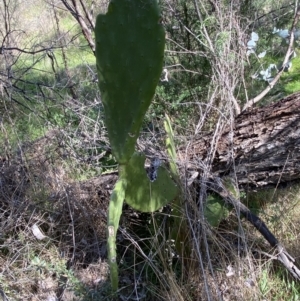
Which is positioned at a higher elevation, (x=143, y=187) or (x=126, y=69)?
(x=126, y=69)

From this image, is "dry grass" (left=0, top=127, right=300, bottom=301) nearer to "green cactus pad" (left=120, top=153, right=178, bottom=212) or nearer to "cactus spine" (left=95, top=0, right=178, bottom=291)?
"green cactus pad" (left=120, top=153, right=178, bottom=212)

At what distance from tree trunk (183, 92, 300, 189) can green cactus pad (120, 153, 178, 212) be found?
449 millimetres

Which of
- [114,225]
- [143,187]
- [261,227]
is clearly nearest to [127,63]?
[143,187]

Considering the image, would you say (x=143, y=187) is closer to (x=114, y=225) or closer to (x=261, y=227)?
(x=114, y=225)

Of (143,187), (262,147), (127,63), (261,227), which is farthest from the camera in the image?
(262,147)

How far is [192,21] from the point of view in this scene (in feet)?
12.2

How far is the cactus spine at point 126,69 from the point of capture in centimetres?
175

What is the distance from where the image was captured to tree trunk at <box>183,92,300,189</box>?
231 centimetres

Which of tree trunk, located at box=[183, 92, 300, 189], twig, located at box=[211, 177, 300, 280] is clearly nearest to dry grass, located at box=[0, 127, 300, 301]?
twig, located at box=[211, 177, 300, 280]

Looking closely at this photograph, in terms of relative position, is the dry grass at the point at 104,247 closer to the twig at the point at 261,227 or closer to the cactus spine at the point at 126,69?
the twig at the point at 261,227

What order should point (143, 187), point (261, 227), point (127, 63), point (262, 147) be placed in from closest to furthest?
1. point (127, 63)
2. point (143, 187)
3. point (261, 227)
4. point (262, 147)

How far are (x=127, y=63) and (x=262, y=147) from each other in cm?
102

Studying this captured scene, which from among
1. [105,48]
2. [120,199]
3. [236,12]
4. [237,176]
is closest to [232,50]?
[236,12]

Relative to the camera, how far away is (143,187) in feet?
6.48
